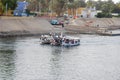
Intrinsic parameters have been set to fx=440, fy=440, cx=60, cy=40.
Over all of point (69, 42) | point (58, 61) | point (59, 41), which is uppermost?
point (59, 41)

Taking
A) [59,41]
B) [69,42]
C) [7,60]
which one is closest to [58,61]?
[7,60]

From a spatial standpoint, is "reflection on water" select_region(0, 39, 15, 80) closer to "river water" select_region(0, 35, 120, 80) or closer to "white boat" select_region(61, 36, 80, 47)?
"river water" select_region(0, 35, 120, 80)

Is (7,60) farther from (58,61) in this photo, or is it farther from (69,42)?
(69,42)

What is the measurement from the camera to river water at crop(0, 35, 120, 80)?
42.6 meters

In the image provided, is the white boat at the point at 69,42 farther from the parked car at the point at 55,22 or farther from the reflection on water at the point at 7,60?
the parked car at the point at 55,22

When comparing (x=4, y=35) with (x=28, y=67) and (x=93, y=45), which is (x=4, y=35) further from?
(x=28, y=67)

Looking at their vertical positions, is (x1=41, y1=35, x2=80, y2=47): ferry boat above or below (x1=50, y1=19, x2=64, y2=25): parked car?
below

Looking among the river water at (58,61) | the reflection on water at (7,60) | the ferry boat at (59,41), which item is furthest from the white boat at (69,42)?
the reflection on water at (7,60)

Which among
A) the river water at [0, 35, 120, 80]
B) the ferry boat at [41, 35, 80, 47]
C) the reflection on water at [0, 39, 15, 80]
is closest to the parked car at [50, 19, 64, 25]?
the ferry boat at [41, 35, 80, 47]

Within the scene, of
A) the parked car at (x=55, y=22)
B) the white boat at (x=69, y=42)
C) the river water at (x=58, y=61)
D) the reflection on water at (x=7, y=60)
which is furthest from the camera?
the parked car at (x=55, y=22)

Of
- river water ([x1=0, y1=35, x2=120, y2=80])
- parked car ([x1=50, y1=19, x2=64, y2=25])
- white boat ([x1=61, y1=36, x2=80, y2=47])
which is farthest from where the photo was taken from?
parked car ([x1=50, y1=19, x2=64, y2=25])

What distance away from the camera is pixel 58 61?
50906 millimetres

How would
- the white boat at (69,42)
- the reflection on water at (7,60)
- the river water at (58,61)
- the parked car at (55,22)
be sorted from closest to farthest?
the reflection on water at (7,60)
the river water at (58,61)
the white boat at (69,42)
the parked car at (55,22)

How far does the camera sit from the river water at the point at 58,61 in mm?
42594
